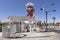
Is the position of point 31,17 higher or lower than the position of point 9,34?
higher

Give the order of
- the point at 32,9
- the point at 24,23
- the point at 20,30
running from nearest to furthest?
the point at 32,9 → the point at 20,30 → the point at 24,23

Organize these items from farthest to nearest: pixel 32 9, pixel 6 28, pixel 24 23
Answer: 1. pixel 24 23
2. pixel 32 9
3. pixel 6 28

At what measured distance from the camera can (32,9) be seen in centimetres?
2997

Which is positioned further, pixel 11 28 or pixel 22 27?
pixel 22 27

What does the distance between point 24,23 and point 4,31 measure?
80.6ft

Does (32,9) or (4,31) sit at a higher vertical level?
(32,9)

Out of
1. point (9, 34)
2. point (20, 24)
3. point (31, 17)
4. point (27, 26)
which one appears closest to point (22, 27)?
point (20, 24)

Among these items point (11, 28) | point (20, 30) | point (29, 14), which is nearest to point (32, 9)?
point (29, 14)

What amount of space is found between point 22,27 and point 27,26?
4278mm

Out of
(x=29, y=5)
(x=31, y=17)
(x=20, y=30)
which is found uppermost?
(x=29, y=5)

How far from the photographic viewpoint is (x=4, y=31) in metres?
24.2

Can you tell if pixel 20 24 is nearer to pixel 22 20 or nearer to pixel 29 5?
pixel 22 20


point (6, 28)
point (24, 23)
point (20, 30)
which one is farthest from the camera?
point (24, 23)

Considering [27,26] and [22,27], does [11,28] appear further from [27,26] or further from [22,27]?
[27,26]
